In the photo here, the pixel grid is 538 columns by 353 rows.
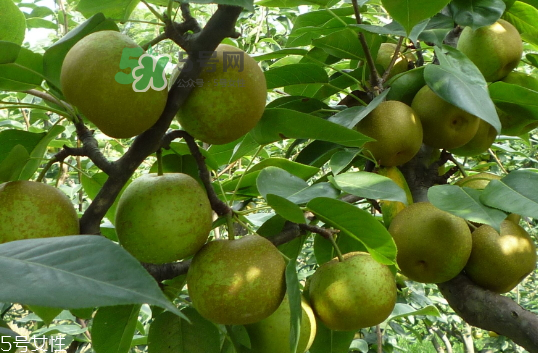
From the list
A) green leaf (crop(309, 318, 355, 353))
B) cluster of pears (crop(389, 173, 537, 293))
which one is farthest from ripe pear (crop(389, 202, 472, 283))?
green leaf (crop(309, 318, 355, 353))

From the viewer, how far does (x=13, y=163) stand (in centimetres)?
81

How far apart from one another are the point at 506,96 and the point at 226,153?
65cm

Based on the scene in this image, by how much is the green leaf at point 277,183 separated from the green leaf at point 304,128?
0.30ft

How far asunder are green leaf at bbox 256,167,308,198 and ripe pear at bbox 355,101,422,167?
A: 0.89 feet

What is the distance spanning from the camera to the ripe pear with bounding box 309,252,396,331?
0.87 metres

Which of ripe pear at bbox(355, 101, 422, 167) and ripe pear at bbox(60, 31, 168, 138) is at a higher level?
ripe pear at bbox(60, 31, 168, 138)

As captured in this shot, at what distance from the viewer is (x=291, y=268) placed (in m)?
0.76

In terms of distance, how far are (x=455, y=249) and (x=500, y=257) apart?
10cm

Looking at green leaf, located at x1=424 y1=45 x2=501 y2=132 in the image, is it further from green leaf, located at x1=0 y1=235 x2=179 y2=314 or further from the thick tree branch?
green leaf, located at x1=0 y1=235 x2=179 y2=314

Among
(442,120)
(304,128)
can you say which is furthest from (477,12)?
(304,128)

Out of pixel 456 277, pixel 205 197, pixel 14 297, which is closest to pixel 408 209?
pixel 456 277

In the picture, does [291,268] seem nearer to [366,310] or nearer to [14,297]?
[366,310]

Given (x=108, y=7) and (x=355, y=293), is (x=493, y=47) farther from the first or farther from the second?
(x=108, y=7)

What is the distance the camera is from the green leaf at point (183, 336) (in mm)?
954
